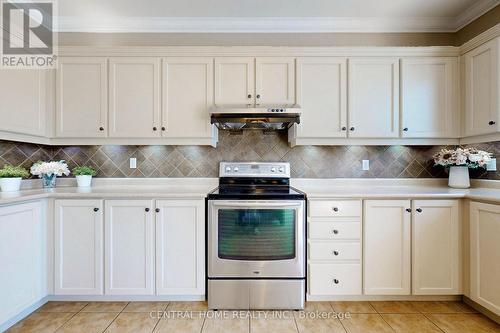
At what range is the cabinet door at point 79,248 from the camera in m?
2.11

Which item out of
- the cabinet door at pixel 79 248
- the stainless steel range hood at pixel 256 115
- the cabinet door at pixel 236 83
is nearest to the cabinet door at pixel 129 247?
the cabinet door at pixel 79 248

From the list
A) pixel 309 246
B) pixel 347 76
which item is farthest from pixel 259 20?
pixel 309 246

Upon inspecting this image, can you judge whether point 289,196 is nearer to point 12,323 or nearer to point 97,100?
point 97,100

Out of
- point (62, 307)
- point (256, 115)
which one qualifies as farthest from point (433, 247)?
point (62, 307)

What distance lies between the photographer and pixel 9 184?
2.12m

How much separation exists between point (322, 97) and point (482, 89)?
1354mm

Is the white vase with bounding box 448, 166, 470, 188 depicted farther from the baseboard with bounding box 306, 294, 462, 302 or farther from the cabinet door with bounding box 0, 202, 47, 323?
the cabinet door with bounding box 0, 202, 47, 323

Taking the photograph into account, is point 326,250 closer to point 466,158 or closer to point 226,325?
point 226,325

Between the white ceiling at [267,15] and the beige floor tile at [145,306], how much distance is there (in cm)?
265

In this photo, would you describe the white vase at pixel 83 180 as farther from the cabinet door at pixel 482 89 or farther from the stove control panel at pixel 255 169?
the cabinet door at pixel 482 89

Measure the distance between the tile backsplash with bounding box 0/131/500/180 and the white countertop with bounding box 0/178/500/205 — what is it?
0.07 metres

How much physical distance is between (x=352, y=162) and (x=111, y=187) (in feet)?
8.41

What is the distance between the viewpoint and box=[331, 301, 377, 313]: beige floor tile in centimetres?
205

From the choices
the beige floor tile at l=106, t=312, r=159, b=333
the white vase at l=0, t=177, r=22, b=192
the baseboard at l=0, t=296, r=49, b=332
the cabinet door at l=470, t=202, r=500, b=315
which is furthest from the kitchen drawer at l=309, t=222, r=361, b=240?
the white vase at l=0, t=177, r=22, b=192
